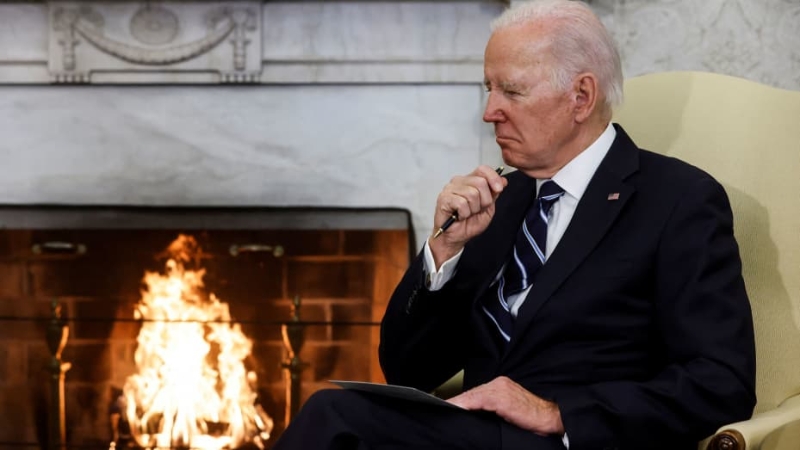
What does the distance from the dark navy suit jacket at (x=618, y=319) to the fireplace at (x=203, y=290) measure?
→ 0.94m

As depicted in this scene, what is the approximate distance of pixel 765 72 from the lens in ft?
8.90

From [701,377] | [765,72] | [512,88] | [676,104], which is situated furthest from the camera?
[765,72]

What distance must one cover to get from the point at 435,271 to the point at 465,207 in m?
0.15

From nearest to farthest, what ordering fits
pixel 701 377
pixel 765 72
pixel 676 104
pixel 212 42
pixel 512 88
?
pixel 701 377
pixel 512 88
pixel 676 104
pixel 765 72
pixel 212 42

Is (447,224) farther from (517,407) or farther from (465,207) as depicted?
(517,407)

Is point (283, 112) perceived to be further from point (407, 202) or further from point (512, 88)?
point (512, 88)

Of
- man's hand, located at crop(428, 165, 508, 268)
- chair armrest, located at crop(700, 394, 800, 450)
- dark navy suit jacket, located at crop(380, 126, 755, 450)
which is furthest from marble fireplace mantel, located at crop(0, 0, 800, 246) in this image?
chair armrest, located at crop(700, 394, 800, 450)

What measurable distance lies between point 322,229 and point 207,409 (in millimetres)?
568

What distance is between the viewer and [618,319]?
5.81ft

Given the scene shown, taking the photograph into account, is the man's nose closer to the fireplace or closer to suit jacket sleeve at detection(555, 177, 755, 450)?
suit jacket sleeve at detection(555, 177, 755, 450)

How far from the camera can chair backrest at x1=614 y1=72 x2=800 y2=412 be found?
6.26ft

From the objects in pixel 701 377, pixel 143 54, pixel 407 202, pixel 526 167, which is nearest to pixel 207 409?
pixel 407 202

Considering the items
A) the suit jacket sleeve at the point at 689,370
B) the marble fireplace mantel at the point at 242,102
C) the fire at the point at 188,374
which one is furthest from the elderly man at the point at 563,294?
the fire at the point at 188,374

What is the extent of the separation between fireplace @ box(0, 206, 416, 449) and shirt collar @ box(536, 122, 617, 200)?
1061 millimetres
